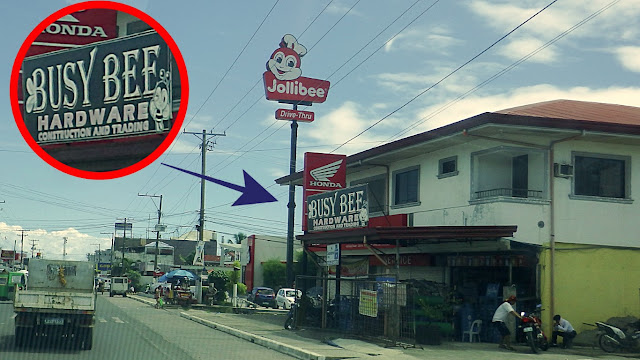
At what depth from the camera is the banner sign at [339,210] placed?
930 inches

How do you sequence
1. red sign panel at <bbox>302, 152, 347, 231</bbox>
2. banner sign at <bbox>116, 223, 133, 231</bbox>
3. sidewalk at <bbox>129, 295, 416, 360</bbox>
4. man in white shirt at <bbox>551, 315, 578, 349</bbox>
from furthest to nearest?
banner sign at <bbox>116, 223, 133, 231</bbox> < red sign panel at <bbox>302, 152, 347, 231</bbox> < man in white shirt at <bbox>551, 315, 578, 349</bbox> < sidewalk at <bbox>129, 295, 416, 360</bbox>

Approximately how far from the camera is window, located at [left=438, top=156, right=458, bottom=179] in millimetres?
25375

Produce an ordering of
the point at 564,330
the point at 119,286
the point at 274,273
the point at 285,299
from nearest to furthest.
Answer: the point at 564,330, the point at 285,299, the point at 119,286, the point at 274,273

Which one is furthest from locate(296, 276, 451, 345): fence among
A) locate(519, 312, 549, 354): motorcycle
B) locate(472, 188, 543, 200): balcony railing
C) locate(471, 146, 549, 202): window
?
locate(471, 146, 549, 202): window

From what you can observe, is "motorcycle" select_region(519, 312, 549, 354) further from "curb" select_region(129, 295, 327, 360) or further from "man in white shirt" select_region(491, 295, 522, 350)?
"curb" select_region(129, 295, 327, 360)

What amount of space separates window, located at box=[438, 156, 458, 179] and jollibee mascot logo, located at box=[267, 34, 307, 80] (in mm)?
13208

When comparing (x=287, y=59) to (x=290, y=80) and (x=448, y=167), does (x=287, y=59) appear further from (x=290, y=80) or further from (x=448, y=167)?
(x=448, y=167)

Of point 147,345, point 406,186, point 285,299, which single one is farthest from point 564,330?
point 285,299

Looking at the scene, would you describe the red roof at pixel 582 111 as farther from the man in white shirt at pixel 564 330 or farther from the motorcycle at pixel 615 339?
the motorcycle at pixel 615 339

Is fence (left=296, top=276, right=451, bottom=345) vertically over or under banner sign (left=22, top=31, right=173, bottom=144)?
under

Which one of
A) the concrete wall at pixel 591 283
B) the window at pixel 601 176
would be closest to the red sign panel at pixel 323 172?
the window at pixel 601 176

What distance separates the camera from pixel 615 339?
20.3 metres

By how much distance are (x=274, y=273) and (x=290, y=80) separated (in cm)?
3727

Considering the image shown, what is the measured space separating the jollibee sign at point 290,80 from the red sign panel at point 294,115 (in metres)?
0.99
